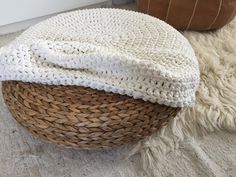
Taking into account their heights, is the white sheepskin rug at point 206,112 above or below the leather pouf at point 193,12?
below

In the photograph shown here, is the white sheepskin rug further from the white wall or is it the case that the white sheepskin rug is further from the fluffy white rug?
the white wall

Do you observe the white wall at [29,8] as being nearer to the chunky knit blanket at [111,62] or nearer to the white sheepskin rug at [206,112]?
the chunky knit blanket at [111,62]

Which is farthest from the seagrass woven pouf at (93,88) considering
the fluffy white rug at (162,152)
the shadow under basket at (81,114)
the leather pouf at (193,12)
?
the leather pouf at (193,12)

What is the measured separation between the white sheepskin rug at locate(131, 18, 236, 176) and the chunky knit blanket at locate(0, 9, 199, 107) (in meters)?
0.20

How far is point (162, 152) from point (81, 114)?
1.07 feet

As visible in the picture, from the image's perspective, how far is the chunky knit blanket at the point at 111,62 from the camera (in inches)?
33.1

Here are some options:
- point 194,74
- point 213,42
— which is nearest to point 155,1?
point 213,42

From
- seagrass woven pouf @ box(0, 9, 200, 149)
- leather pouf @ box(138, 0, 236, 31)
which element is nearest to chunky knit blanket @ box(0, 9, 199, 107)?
seagrass woven pouf @ box(0, 9, 200, 149)

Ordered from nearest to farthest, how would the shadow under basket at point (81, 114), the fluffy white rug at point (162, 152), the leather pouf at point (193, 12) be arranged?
the shadow under basket at point (81, 114) → the fluffy white rug at point (162, 152) → the leather pouf at point (193, 12)

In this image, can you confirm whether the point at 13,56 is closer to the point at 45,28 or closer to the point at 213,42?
the point at 45,28

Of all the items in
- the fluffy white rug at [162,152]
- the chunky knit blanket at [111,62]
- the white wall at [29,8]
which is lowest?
the fluffy white rug at [162,152]

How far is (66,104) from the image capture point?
84 centimetres

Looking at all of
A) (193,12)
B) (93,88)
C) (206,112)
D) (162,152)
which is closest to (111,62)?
(93,88)

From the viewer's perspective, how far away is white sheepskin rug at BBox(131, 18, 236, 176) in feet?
3.33
